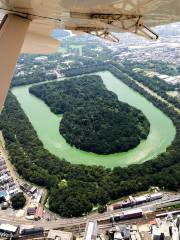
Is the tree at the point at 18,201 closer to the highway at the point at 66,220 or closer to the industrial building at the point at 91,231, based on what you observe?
the highway at the point at 66,220

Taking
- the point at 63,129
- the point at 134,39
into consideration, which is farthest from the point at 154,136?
the point at 134,39

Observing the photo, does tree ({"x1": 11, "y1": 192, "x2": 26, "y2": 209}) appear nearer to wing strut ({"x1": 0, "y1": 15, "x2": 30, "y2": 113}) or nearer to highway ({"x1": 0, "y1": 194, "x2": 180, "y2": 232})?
highway ({"x1": 0, "y1": 194, "x2": 180, "y2": 232})

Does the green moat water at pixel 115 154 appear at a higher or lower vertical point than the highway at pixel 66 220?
higher

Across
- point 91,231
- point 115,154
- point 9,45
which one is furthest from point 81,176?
point 9,45

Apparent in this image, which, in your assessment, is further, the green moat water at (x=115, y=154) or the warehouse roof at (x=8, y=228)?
the green moat water at (x=115, y=154)

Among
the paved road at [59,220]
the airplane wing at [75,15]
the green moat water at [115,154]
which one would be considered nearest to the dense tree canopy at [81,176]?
the paved road at [59,220]

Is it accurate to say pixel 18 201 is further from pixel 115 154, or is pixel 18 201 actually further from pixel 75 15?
pixel 75 15

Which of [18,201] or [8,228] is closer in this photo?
[8,228]
